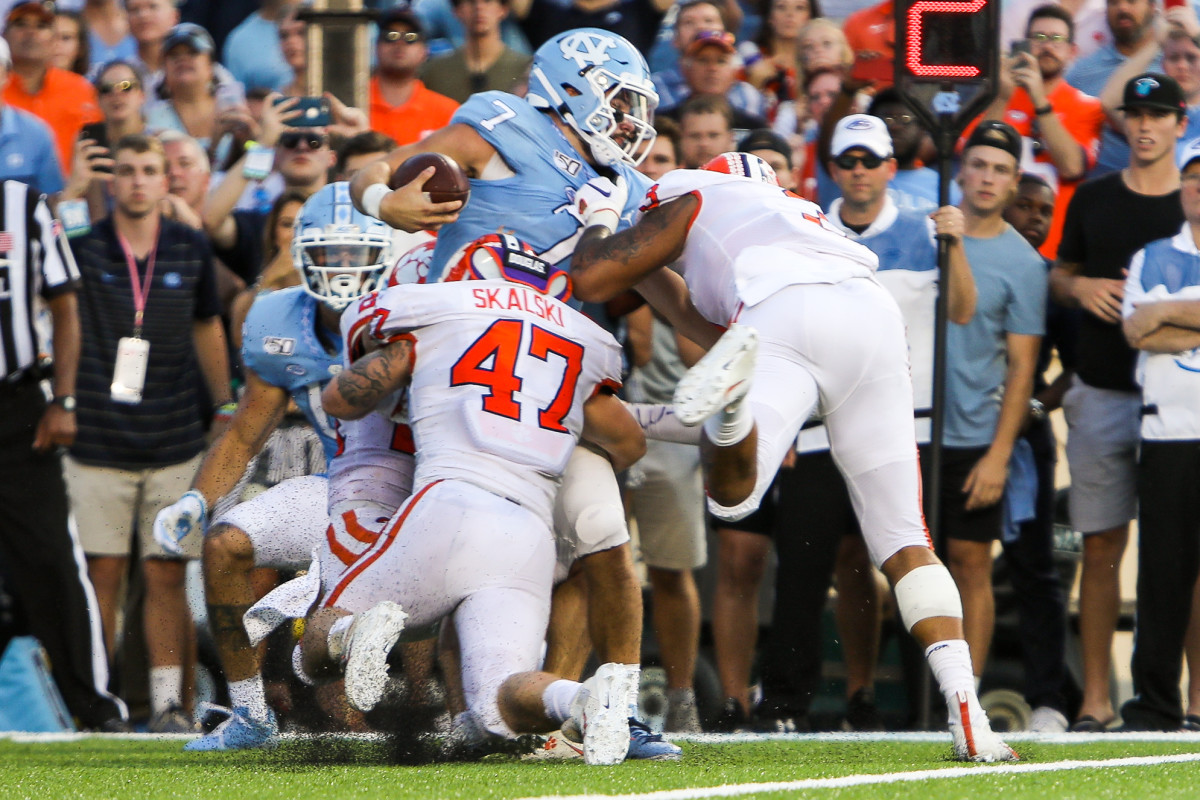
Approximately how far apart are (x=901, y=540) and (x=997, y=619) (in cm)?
272

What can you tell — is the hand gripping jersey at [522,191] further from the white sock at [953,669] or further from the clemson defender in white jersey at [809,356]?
the white sock at [953,669]

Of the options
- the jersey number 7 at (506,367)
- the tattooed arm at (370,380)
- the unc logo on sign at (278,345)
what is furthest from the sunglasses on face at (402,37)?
the jersey number 7 at (506,367)

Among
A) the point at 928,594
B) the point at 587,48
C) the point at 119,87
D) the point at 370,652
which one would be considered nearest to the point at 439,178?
the point at 587,48

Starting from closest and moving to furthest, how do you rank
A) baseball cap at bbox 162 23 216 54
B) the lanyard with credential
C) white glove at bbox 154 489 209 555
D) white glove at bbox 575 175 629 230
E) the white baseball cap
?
white glove at bbox 575 175 629 230 → white glove at bbox 154 489 209 555 → the white baseball cap → the lanyard with credential → baseball cap at bbox 162 23 216 54

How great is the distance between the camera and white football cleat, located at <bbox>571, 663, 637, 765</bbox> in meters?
3.95

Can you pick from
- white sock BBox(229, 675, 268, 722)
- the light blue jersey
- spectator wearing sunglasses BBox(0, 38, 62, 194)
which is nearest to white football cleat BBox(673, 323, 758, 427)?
the light blue jersey

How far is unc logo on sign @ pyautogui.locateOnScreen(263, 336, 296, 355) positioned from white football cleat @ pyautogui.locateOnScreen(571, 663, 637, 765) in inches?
86.4

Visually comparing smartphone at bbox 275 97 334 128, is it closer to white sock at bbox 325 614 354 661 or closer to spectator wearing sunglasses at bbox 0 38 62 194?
spectator wearing sunglasses at bbox 0 38 62 194

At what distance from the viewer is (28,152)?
25.1 ft

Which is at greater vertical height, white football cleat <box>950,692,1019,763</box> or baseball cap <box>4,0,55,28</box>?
baseball cap <box>4,0,55,28</box>

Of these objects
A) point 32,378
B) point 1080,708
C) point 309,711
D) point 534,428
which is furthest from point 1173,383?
point 32,378

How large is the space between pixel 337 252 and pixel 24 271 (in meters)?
1.55

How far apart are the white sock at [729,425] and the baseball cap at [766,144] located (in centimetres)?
302

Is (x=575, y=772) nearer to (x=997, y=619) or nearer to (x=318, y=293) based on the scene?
(x=318, y=293)
